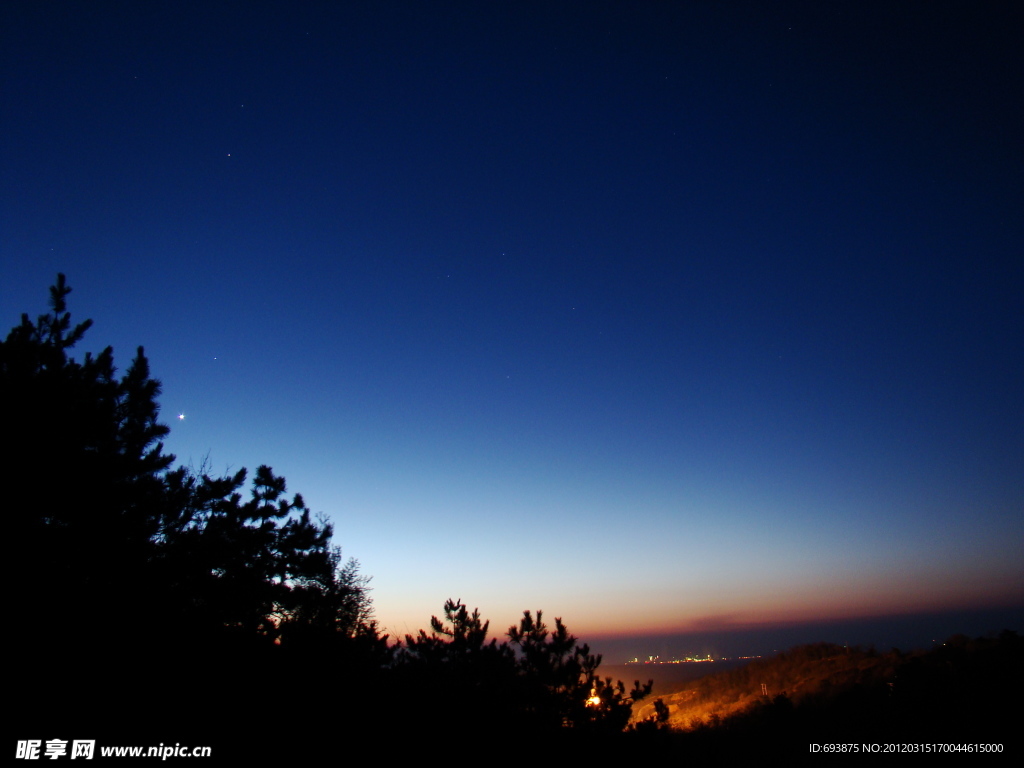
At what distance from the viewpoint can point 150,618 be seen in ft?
24.0

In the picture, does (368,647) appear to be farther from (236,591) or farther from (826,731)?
(826,731)

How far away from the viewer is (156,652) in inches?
278

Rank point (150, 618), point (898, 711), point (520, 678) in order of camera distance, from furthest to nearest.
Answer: point (898, 711) < point (520, 678) < point (150, 618)

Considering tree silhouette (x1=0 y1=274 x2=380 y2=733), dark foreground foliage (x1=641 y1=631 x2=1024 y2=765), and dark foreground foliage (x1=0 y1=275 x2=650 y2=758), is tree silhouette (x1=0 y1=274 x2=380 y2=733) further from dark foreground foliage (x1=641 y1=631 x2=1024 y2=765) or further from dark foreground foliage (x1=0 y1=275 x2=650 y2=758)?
dark foreground foliage (x1=641 y1=631 x2=1024 y2=765)

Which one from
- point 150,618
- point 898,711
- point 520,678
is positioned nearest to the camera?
point 150,618

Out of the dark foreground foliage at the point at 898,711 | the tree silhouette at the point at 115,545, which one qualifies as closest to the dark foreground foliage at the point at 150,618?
the tree silhouette at the point at 115,545

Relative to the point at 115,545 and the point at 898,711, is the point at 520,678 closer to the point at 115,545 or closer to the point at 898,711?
the point at 115,545

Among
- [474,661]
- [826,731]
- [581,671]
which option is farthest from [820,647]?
[474,661]

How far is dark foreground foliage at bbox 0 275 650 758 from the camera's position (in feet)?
20.9

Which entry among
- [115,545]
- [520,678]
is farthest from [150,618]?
[520,678]

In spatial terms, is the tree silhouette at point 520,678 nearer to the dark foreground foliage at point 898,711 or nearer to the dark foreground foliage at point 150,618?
the dark foreground foliage at point 150,618

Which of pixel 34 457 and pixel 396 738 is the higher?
pixel 34 457

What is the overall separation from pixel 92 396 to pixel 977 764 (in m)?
24.1

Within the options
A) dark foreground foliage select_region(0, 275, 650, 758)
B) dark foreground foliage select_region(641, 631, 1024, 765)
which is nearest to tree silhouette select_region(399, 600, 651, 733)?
dark foreground foliage select_region(0, 275, 650, 758)
